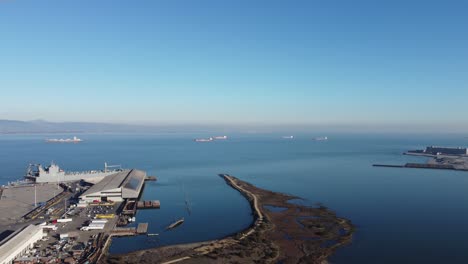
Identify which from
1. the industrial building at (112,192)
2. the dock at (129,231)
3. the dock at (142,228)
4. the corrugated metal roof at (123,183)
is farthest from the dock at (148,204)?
the dock at (129,231)

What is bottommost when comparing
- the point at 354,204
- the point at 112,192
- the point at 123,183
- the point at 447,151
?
the point at 354,204

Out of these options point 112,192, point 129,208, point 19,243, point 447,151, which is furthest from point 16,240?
point 447,151

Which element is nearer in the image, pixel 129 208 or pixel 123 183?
pixel 129 208

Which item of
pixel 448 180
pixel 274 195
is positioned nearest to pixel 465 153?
pixel 448 180

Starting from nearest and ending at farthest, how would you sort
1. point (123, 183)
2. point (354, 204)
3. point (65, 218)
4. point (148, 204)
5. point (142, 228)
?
point (142, 228) → point (65, 218) → point (148, 204) → point (354, 204) → point (123, 183)

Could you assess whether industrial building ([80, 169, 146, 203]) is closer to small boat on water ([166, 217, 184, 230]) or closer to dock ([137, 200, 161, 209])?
dock ([137, 200, 161, 209])

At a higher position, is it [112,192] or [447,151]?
[447,151]

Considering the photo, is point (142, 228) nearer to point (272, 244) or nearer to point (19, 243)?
point (19, 243)
